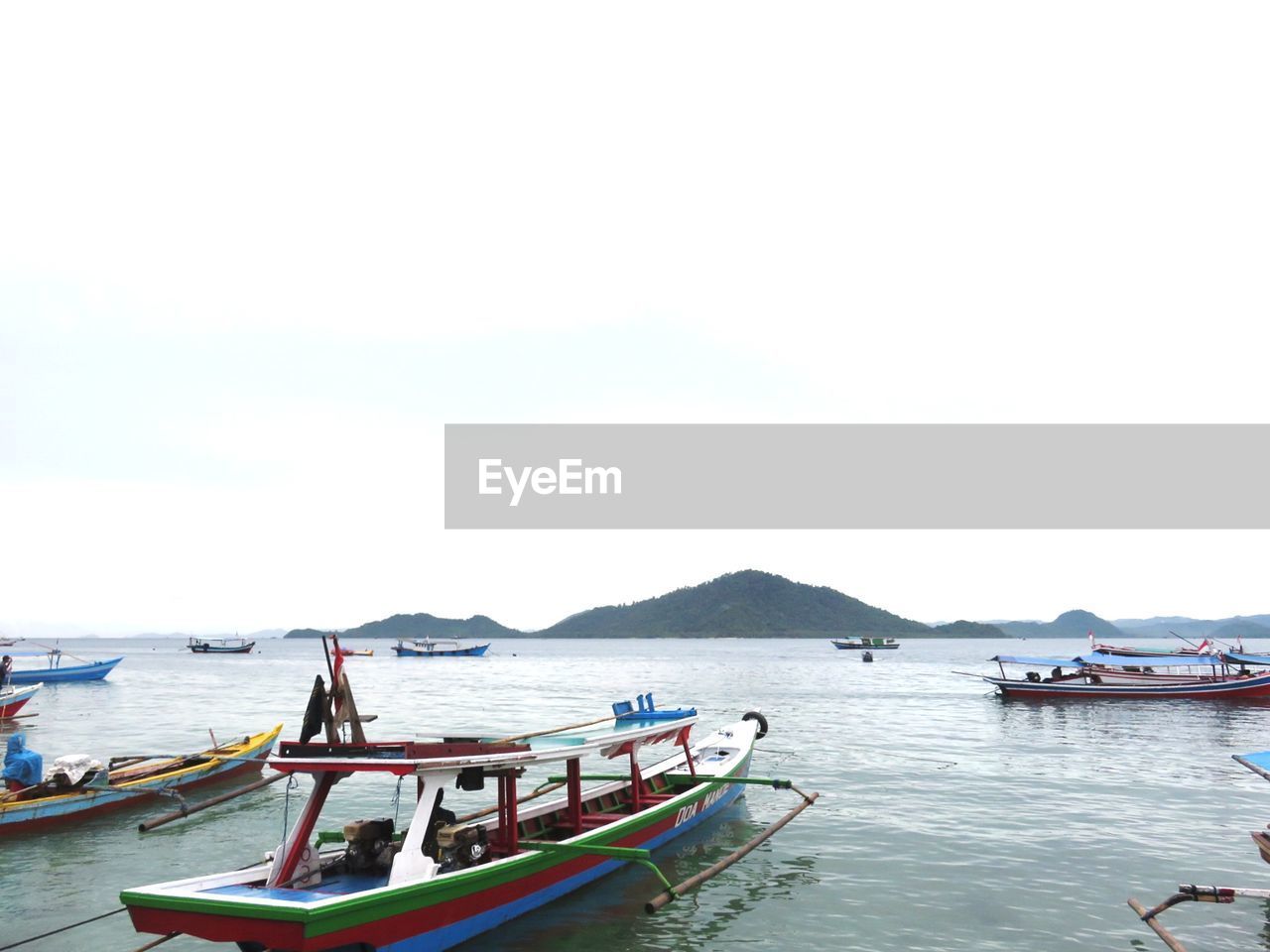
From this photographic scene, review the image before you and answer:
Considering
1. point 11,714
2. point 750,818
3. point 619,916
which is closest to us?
point 619,916

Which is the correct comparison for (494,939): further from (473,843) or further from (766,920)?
(766,920)

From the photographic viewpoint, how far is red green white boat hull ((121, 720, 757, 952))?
1041 cm

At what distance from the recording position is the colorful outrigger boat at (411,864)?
10.5 metres

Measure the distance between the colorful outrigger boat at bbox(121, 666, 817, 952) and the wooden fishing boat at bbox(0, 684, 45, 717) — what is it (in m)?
38.6

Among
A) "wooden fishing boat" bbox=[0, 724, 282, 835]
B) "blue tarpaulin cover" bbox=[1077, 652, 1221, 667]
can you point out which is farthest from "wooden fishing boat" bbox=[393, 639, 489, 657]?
"wooden fishing boat" bbox=[0, 724, 282, 835]

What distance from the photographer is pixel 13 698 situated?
44312mm

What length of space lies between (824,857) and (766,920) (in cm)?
427

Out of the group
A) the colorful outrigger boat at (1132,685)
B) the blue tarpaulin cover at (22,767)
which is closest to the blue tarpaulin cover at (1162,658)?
the colorful outrigger boat at (1132,685)

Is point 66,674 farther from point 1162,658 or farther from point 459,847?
point 1162,658

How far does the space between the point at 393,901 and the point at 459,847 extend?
1785 mm

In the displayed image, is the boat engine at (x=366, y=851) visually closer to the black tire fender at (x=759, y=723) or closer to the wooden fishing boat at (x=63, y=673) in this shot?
the black tire fender at (x=759, y=723)

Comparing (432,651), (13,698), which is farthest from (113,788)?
(432,651)

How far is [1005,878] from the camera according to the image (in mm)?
17156

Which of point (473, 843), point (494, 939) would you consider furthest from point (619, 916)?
point (473, 843)
